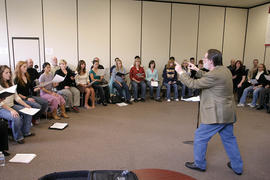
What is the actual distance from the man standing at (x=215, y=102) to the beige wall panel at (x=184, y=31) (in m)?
→ 5.83

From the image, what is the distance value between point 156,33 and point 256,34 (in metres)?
4.02

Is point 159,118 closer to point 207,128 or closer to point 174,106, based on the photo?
point 174,106

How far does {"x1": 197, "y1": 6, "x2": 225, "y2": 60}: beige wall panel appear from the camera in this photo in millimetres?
8242

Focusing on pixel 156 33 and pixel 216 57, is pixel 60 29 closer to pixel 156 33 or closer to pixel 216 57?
pixel 156 33

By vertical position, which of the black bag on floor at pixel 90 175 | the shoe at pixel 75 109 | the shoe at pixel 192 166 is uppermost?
the black bag on floor at pixel 90 175

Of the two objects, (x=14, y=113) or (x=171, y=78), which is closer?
(x=14, y=113)

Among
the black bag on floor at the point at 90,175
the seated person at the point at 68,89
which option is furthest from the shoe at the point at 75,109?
the black bag on floor at the point at 90,175

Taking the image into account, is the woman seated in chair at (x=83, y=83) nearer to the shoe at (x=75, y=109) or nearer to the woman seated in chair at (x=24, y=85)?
the shoe at (x=75, y=109)

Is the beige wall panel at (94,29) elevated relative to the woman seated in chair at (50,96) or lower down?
elevated

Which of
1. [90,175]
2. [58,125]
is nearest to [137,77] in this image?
[58,125]

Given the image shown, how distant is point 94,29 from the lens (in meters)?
7.19

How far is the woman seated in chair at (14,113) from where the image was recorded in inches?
130

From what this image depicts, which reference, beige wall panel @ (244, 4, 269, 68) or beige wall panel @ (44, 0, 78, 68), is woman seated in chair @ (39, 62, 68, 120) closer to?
beige wall panel @ (44, 0, 78, 68)

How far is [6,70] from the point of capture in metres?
3.45
